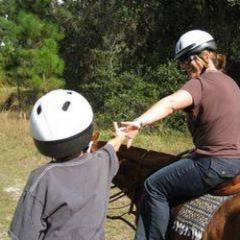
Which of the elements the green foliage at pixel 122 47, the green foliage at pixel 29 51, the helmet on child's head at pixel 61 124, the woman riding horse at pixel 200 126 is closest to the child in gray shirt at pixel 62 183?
the helmet on child's head at pixel 61 124

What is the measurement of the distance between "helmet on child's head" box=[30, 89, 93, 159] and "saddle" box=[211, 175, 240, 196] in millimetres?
1511

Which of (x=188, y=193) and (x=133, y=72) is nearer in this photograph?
(x=188, y=193)

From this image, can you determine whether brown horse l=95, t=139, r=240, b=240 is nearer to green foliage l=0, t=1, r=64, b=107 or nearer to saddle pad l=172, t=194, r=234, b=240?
saddle pad l=172, t=194, r=234, b=240

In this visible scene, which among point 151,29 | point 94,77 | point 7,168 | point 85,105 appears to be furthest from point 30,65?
point 85,105

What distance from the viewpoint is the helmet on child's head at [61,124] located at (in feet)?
8.23

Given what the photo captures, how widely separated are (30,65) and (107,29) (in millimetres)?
3611

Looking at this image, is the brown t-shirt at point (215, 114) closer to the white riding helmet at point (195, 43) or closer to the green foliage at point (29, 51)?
the white riding helmet at point (195, 43)

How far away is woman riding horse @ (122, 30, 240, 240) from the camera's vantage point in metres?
3.64

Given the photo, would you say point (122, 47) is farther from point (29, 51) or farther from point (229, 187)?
point (229, 187)

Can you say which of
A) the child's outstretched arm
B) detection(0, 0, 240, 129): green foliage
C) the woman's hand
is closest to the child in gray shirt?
the child's outstretched arm

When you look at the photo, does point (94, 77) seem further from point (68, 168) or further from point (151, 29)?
point (68, 168)

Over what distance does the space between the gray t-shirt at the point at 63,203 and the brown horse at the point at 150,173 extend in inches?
51.0

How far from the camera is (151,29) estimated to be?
16.8 m

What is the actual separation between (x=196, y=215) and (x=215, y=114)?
0.70 metres
